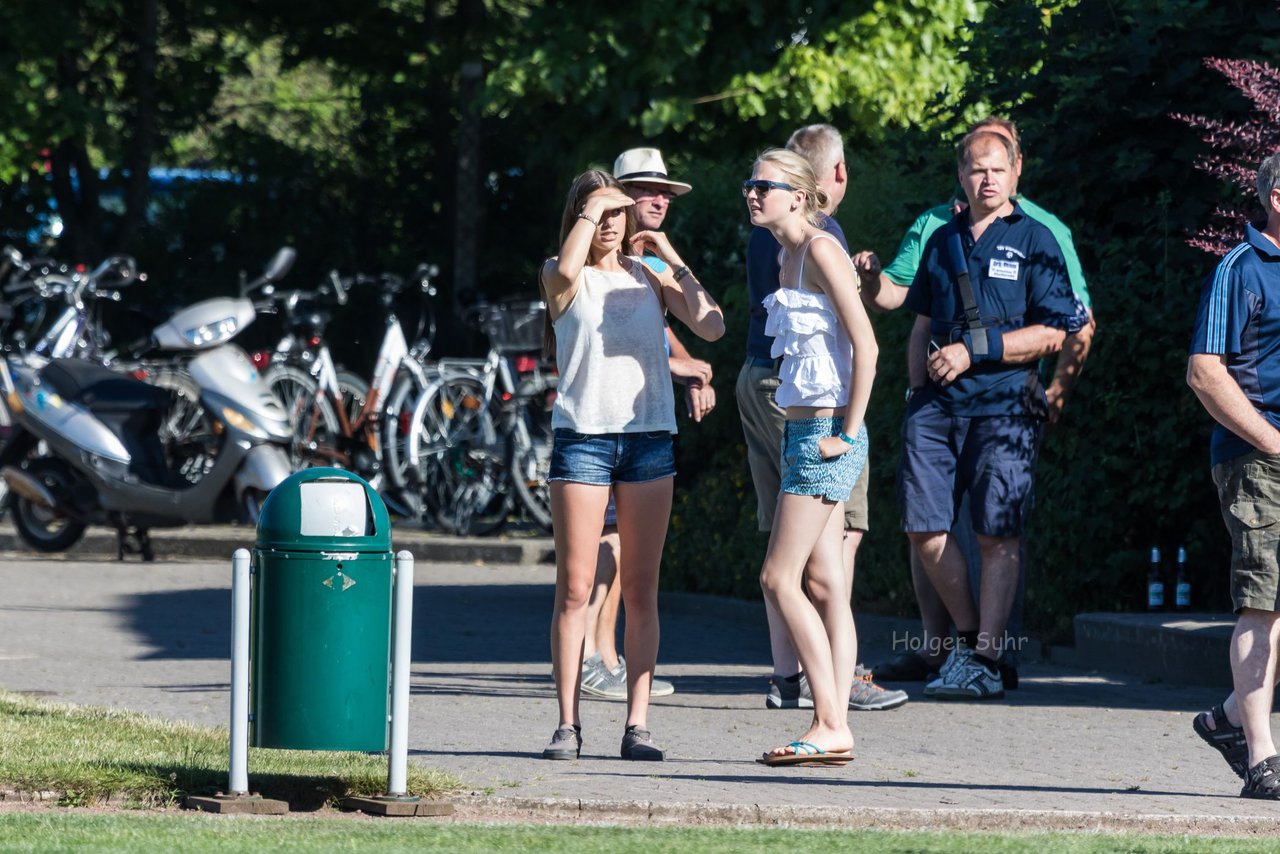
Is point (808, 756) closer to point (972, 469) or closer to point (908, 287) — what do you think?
point (972, 469)

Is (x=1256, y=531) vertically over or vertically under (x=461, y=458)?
over

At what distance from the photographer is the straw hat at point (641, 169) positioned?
26.0 feet

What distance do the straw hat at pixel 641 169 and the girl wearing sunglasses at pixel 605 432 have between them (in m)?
1.03

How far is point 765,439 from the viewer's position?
8.31 m

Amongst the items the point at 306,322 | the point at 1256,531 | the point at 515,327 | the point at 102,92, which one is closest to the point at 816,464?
the point at 1256,531

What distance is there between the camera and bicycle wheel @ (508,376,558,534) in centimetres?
1515

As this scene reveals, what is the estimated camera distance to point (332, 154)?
20750mm

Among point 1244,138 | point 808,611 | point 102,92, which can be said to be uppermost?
point 102,92

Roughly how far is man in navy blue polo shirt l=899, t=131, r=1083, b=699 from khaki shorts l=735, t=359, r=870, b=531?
326 millimetres

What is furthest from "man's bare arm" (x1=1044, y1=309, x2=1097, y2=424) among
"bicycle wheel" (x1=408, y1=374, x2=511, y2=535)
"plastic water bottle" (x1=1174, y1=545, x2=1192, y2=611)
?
"bicycle wheel" (x1=408, y1=374, x2=511, y2=535)

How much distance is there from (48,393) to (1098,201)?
7.91 meters

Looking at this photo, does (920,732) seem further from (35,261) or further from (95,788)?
(35,261)

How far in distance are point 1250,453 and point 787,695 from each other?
248cm

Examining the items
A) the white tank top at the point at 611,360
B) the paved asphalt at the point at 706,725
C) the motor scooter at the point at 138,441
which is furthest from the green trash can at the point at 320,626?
the motor scooter at the point at 138,441
